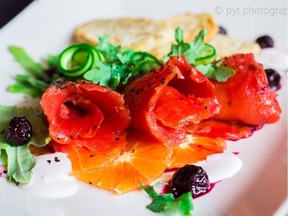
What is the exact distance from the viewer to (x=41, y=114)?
136 inches

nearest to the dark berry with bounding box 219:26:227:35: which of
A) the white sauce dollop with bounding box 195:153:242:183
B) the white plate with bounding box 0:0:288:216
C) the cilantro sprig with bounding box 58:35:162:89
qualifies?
the white plate with bounding box 0:0:288:216

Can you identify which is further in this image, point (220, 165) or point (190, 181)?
point (220, 165)

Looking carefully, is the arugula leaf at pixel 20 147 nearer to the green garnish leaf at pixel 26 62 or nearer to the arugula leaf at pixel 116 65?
the arugula leaf at pixel 116 65

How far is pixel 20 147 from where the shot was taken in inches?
124

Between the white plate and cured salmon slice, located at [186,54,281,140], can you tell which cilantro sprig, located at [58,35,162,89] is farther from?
cured salmon slice, located at [186,54,281,140]

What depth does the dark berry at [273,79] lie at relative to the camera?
390 cm

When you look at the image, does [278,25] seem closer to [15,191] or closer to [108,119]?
[108,119]

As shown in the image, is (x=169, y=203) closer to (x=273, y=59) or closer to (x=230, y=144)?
(x=230, y=144)

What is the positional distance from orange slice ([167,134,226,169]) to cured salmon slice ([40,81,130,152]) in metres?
0.29

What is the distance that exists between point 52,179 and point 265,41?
215cm

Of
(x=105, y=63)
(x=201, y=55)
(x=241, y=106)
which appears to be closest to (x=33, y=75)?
(x=105, y=63)

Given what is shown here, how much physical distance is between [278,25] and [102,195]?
235cm

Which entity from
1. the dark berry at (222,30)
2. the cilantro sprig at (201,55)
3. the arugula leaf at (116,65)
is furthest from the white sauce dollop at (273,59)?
the arugula leaf at (116,65)

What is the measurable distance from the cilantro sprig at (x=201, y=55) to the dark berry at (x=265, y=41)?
0.76 meters
